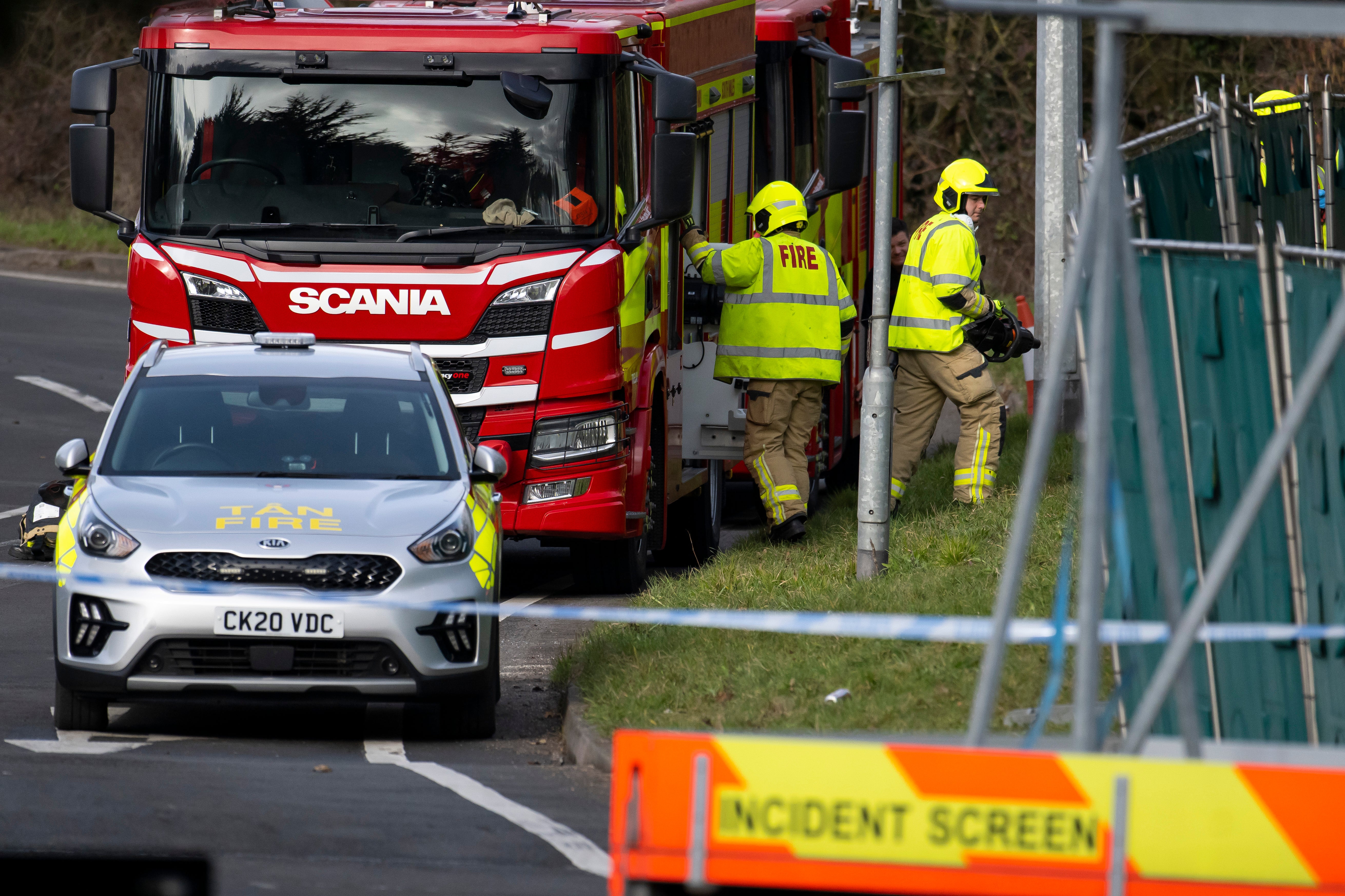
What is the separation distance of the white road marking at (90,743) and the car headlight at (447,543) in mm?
1195

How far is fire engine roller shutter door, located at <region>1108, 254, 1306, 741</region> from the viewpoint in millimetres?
6230

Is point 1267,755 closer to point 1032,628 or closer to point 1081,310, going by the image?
point 1032,628

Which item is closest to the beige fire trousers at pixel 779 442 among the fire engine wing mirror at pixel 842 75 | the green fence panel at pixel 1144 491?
the fire engine wing mirror at pixel 842 75

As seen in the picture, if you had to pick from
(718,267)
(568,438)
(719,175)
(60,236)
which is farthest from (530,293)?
(60,236)

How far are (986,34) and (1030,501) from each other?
22.3 meters

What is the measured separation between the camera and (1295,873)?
3.69m

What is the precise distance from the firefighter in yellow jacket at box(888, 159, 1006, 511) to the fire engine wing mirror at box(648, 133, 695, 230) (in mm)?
1987

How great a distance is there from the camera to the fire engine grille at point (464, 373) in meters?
11.0

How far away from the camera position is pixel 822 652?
8594 millimetres

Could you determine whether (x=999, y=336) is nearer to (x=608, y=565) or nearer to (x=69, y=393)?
(x=608, y=565)

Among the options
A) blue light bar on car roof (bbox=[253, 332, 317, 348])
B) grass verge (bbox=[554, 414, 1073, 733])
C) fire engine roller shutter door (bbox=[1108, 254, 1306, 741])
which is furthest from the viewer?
blue light bar on car roof (bbox=[253, 332, 317, 348])

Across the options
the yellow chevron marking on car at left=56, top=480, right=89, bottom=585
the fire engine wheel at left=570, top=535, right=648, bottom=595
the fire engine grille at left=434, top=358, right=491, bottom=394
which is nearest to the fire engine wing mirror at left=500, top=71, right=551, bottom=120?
the fire engine grille at left=434, top=358, right=491, bottom=394

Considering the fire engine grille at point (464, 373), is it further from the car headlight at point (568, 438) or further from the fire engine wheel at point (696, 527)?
the fire engine wheel at point (696, 527)

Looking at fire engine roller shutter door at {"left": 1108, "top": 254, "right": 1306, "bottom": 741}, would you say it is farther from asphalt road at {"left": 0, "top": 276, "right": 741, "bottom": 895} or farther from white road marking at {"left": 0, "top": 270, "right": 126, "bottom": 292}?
white road marking at {"left": 0, "top": 270, "right": 126, "bottom": 292}
